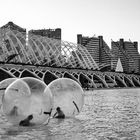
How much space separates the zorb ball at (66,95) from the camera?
15.4 m

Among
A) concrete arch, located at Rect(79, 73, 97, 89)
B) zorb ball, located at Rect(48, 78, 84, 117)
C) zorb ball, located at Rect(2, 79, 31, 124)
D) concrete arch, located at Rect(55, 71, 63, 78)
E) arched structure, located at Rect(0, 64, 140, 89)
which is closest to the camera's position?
zorb ball, located at Rect(2, 79, 31, 124)

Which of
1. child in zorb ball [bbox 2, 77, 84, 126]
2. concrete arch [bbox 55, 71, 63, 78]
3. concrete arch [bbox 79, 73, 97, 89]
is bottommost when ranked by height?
child in zorb ball [bbox 2, 77, 84, 126]

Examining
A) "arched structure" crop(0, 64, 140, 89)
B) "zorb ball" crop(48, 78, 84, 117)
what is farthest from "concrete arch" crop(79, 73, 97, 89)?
"zorb ball" crop(48, 78, 84, 117)

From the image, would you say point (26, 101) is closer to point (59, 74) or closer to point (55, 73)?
point (55, 73)

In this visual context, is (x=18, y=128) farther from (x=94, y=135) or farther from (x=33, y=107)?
(x=94, y=135)

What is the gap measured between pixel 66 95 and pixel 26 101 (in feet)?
10.3

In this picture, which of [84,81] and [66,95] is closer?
[66,95]

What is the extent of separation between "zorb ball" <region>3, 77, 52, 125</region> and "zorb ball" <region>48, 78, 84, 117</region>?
190 centimetres

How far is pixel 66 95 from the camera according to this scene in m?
15.3

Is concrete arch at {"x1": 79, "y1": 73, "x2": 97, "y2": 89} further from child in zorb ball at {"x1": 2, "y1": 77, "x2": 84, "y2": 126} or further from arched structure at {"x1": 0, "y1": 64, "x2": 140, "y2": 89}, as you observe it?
child in zorb ball at {"x1": 2, "y1": 77, "x2": 84, "y2": 126}

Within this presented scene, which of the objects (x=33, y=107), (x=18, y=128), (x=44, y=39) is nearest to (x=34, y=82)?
(x=33, y=107)

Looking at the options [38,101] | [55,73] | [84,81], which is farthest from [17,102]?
[84,81]

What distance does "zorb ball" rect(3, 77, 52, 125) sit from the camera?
42.0 feet

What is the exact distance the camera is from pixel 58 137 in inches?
443
